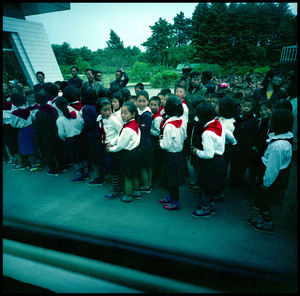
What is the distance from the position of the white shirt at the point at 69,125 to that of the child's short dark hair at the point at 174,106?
5.57ft

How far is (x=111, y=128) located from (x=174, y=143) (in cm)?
100

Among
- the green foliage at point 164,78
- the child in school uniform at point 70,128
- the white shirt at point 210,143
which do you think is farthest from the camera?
the green foliage at point 164,78

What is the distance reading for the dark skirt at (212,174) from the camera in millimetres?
2273

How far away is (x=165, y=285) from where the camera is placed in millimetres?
1389

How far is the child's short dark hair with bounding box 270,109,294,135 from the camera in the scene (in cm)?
187

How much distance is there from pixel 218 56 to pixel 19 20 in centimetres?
930

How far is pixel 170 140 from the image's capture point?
2.36 m

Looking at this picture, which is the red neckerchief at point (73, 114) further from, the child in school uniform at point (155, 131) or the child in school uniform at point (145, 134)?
the child in school uniform at point (155, 131)

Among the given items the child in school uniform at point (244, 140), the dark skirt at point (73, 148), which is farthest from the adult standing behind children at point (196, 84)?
the dark skirt at point (73, 148)

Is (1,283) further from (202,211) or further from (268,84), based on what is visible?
(268,84)

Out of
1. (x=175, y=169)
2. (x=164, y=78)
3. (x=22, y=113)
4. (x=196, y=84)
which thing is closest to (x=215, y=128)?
(x=175, y=169)

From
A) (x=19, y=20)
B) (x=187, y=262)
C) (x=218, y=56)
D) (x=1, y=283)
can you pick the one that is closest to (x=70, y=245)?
(x=1, y=283)

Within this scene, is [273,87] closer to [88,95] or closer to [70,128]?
[88,95]

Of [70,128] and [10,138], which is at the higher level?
[70,128]
